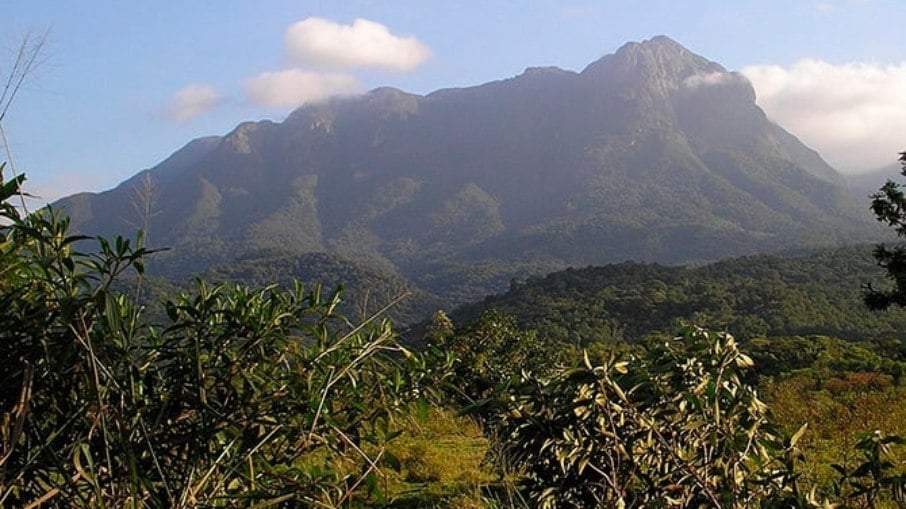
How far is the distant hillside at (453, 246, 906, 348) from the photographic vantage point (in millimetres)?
60219

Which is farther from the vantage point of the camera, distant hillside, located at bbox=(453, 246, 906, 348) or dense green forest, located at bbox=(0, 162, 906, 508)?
distant hillside, located at bbox=(453, 246, 906, 348)

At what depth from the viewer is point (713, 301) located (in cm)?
6956

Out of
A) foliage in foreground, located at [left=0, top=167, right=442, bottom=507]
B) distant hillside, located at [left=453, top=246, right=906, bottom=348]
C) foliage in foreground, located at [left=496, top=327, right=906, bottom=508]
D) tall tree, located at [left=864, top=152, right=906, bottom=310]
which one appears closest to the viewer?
foliage in foreground, located at [left=0, top=167, right=442, bottom=507]

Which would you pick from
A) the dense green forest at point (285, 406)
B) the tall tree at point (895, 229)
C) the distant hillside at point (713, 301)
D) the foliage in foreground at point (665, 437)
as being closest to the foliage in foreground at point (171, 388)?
the dense green forest at point (285, 406)

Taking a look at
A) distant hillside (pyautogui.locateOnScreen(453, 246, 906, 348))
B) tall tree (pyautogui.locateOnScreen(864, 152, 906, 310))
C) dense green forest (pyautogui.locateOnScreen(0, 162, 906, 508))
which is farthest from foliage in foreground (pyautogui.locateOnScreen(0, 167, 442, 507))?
distant hillside (pyautogui.locateOnScreen(453, 246, 906, 348))

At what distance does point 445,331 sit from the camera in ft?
88.3

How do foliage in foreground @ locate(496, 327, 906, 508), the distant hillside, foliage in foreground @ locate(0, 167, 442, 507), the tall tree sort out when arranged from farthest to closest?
the distant hillside < the tall tree < foliage in foreground @ locate(496, 327, 906, 508) < foliage in foreground @ locate(0, 167, 442, 507)

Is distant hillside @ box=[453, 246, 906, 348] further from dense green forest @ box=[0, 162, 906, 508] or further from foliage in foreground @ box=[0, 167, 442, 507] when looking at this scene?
foliage in foreground @ box=[0, 167, 442, 507]

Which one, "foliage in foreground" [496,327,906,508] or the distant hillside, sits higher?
"foliage in foreground" [496,327,906,508]

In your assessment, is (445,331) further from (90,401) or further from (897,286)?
(90,401)

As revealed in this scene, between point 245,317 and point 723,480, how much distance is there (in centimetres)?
195

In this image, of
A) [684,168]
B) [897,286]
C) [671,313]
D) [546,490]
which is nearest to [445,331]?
[897,286]

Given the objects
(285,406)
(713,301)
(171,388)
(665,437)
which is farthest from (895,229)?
(713,301)

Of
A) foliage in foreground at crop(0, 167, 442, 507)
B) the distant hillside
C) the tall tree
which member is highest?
foliage in foreground at crop(0, 167, 442, 507)
